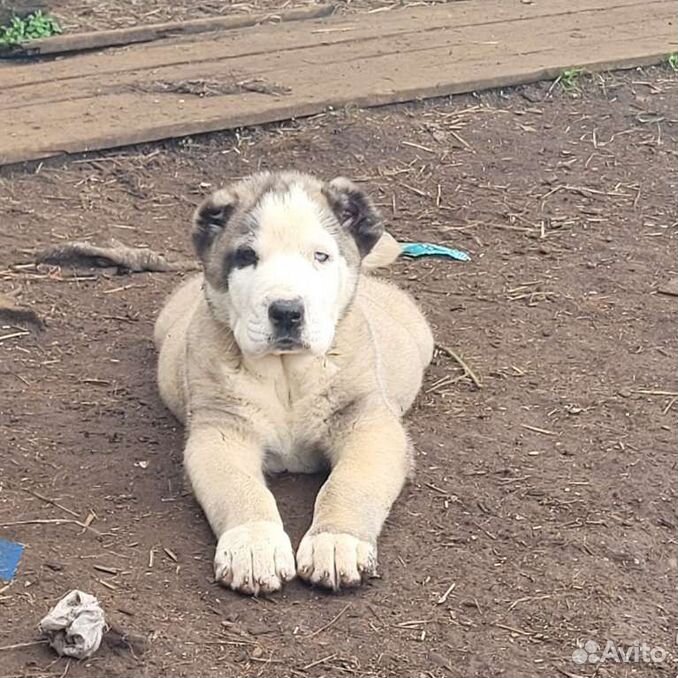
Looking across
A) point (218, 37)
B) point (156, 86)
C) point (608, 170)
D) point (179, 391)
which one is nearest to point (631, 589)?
point (179, 391)

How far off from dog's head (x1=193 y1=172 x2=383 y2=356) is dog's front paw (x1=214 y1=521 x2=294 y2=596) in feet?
2.33

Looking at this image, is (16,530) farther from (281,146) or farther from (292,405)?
(281,146)

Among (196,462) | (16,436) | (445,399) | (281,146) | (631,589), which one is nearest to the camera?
(631,589)

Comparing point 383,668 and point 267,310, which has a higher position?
point 267,310

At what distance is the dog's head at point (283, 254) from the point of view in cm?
507

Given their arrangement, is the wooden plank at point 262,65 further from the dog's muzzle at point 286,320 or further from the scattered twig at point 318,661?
the scattered twig at point 318,661

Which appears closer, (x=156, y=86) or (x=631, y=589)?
(x=631, y=589)

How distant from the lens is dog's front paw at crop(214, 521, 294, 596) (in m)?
4.64

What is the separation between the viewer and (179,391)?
597 centimetres

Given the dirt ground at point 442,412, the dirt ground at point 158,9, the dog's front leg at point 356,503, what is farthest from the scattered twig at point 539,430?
the dirt ground at point 158,9

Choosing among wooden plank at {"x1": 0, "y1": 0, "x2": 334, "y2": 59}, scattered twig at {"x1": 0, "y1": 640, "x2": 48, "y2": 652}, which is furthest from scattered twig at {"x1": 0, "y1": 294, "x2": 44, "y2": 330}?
wooden plank at {"x1": 0, "y1": 0, "x2": 334, "y2": 59}

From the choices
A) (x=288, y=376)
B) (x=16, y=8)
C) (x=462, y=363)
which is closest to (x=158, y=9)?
(x=16, y=8)

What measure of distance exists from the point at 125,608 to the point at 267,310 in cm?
116

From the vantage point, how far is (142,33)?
10.6 metres
